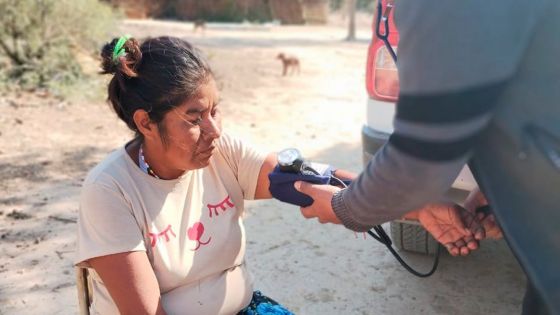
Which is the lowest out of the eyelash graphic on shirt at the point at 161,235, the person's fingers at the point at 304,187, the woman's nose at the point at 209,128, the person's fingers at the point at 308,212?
the eyelash graphic on shirt at the point at 161,235

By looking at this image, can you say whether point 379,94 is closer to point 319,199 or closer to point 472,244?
point 319,199

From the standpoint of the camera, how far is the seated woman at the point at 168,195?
1635 millimetres

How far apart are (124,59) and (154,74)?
94 mm

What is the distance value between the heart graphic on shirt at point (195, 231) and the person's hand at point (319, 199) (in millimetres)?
346

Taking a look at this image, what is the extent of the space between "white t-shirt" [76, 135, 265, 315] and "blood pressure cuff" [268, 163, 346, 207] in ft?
0.46

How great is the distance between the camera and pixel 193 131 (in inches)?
68.6

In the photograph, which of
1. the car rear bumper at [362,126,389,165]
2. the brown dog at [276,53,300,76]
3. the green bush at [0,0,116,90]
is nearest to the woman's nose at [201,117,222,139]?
the car rear bumper at [362,126,389,165]

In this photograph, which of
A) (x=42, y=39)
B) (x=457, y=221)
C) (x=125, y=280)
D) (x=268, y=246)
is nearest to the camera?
(x=457, y=221)

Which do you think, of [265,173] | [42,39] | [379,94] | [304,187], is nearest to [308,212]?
[304,187]

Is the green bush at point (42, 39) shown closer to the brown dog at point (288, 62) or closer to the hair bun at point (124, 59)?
the brown dog at point (288, 62)

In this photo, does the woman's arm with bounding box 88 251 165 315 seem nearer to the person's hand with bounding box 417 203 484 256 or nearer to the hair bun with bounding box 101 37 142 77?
the hair bun with bounding box 101 37 142 77

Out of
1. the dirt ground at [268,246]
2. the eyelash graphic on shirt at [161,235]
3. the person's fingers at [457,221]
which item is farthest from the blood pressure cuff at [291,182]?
the dirt ground at [268,246]

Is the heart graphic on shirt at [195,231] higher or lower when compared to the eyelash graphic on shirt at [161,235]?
lower

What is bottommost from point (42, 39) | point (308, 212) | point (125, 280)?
point (42, 39)
